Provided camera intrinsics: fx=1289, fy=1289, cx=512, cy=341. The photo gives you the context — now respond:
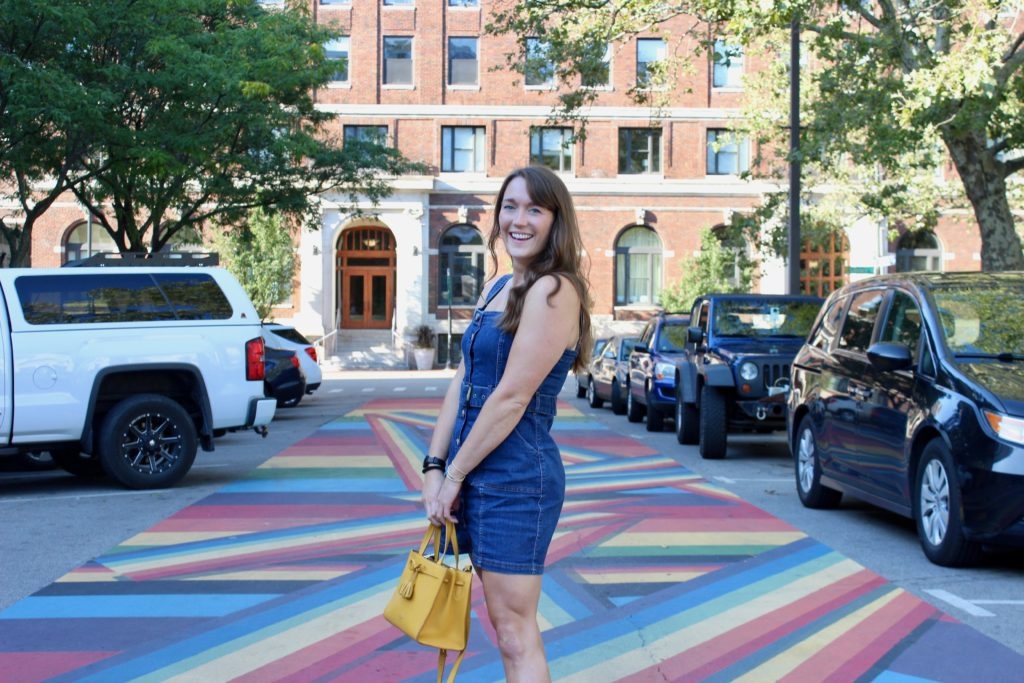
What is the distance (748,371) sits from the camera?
1443 cm

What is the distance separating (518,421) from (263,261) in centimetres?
3971

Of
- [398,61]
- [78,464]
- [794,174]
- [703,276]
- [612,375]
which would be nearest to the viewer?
[78,464]

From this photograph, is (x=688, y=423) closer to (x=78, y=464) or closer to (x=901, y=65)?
(x=901, y=65)

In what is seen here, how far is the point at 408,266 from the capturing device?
153 feet

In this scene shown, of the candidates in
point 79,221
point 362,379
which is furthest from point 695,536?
point 79,221

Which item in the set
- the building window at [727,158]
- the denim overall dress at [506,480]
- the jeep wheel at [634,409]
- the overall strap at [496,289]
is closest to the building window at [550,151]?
the building window at [727,158]

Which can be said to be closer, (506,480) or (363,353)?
(506,480)

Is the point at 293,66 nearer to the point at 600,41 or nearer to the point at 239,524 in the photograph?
the point at 600,41

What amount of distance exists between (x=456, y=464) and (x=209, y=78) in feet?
54.8

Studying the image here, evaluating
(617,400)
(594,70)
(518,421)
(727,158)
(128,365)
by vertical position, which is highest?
(727,158)

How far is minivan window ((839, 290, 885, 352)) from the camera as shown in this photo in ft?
31.6

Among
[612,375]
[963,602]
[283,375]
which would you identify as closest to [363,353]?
[283,375]

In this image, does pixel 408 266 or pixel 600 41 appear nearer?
pixel 600 41

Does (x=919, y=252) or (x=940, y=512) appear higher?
(x=919, y=252)
